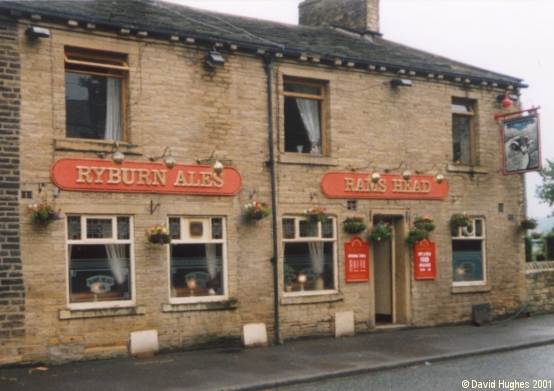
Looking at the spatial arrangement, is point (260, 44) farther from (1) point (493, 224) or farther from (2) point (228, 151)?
(1) point (493, 224)

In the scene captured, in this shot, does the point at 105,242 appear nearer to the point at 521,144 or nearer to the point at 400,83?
the point at 400,83

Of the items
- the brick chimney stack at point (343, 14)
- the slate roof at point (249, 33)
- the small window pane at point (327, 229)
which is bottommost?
the small window pane at point (327, 229)

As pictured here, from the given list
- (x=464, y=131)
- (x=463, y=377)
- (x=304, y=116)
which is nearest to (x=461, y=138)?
(x=464, y=131)

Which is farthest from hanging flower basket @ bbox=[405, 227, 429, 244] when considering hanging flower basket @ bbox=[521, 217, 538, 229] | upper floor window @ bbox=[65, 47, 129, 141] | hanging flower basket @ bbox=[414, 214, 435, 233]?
upper floor window @ bbox=[65, 47, 129, 141]

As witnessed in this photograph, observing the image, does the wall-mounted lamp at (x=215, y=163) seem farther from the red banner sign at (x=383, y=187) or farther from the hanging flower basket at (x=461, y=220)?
the hanging flower basket at (x=461, y=220)

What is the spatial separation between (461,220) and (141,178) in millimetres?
8494

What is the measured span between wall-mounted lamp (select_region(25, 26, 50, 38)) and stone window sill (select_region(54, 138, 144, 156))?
6.28 ft

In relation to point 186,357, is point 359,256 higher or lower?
higher

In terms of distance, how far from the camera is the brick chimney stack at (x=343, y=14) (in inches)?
841

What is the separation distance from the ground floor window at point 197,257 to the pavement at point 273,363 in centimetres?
130

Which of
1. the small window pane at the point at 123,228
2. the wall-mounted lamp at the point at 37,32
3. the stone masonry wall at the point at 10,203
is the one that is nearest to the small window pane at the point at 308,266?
the small window pane at the point at 123,228

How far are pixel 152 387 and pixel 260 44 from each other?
792 cm

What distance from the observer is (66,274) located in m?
13.4

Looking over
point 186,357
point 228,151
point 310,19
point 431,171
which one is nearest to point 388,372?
point 186,357
